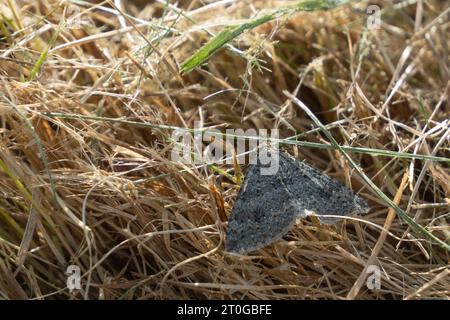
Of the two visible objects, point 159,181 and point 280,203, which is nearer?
point 280,203

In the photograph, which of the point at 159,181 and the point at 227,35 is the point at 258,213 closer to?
the point at 159,181

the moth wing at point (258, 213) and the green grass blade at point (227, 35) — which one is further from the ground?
the green grass blade at point (227, 35)

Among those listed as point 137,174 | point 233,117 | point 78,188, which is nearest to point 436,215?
point 233,117

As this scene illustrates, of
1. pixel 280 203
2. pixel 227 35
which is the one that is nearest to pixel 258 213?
pixel 280 203

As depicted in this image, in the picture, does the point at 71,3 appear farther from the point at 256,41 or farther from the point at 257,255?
the point at 257,255

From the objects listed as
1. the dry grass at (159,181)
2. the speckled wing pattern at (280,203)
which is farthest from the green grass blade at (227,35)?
the speckled wing pattern at (280,203)

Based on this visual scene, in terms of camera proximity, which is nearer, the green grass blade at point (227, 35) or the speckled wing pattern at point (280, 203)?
the speckled wing pattern at point (280, 203)

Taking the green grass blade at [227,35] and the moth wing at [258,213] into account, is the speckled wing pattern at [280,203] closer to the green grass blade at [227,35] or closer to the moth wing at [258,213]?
the moth wing at [258,213]
